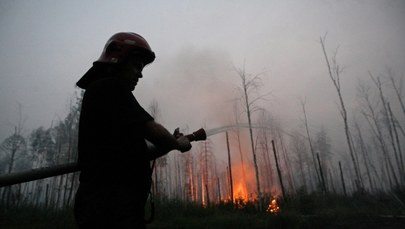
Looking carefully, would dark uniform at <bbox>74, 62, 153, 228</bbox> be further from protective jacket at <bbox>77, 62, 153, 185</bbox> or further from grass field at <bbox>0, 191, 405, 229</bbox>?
grass field at <bbox>0, 191, 405, 229</bbox>

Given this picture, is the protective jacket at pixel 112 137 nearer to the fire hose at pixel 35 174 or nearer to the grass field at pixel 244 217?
the fire hose at pixel 35 174

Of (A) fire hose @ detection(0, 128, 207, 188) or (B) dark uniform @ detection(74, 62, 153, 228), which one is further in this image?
(A) fire hose @ detection(0, 128, 207, 188)

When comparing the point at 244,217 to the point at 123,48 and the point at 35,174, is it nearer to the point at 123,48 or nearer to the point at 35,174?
the point at 35,174

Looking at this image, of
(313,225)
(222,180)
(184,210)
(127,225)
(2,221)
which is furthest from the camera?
(222,180)

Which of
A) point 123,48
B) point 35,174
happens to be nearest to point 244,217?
point 35,174

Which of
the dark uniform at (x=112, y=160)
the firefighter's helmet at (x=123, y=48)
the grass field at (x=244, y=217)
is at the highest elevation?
the firefighter's helmet at (x=123, y=48)

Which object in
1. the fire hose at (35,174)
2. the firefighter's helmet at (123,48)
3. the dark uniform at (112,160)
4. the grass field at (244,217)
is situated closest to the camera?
the dark uniform at (112,160)

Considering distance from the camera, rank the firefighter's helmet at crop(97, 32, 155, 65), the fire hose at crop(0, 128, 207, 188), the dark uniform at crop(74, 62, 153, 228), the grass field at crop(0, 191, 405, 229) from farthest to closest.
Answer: the grass field at crop(0, 191, 405, 229), the firefighter's helmet at crop(97, 32, 155, 65), the fire hose at crop(0, 128, 207, 188), the dark uniform at crop(74, 62, 153, 228)

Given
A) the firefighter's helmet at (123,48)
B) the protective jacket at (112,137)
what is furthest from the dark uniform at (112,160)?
the firefighter's helmet at (123,48)

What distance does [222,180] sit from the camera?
6662 centimetres

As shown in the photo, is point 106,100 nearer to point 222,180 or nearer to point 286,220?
point 286,220

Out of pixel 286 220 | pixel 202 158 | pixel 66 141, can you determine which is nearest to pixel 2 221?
pixel 286 220

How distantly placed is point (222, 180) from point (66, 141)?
42.2m

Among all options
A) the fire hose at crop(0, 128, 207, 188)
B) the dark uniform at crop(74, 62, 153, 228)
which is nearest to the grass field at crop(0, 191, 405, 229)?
the fire hose at crop(0, 128, 207, 188)
